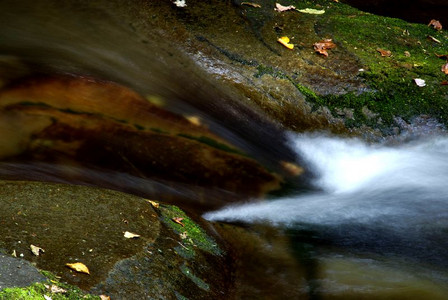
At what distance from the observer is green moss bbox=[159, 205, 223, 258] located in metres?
4.12

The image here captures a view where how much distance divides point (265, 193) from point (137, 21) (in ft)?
9.80

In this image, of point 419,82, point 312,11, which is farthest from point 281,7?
point 419,82

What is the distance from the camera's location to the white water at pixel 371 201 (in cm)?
→ 499

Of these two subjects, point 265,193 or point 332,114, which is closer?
point 265,193

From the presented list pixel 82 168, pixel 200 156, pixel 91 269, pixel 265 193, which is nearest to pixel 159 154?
pixel 200 156

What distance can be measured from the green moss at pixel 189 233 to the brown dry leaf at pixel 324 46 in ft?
10.6

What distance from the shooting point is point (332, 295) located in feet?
13.5

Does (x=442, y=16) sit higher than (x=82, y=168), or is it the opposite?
(x=442, y=16)

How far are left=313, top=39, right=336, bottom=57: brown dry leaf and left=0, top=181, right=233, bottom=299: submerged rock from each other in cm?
329

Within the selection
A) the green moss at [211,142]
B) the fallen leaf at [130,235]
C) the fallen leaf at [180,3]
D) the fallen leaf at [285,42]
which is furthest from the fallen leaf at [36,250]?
the fallen leaf at [180,3]

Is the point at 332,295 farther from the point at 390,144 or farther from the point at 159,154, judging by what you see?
the point at 390,144

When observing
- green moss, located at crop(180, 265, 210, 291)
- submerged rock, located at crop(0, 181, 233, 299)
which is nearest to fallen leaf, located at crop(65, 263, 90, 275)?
submerged rock, located at crop(0, 181, 233, 299)

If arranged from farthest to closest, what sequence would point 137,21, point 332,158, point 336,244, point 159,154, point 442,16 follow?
point 442,16, point 137,21, point 332,158, point 159,154, point 336,244

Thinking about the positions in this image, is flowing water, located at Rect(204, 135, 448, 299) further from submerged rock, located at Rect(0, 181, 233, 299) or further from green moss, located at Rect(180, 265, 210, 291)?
green moss, located at Rect(180, 265, 210, 291)
